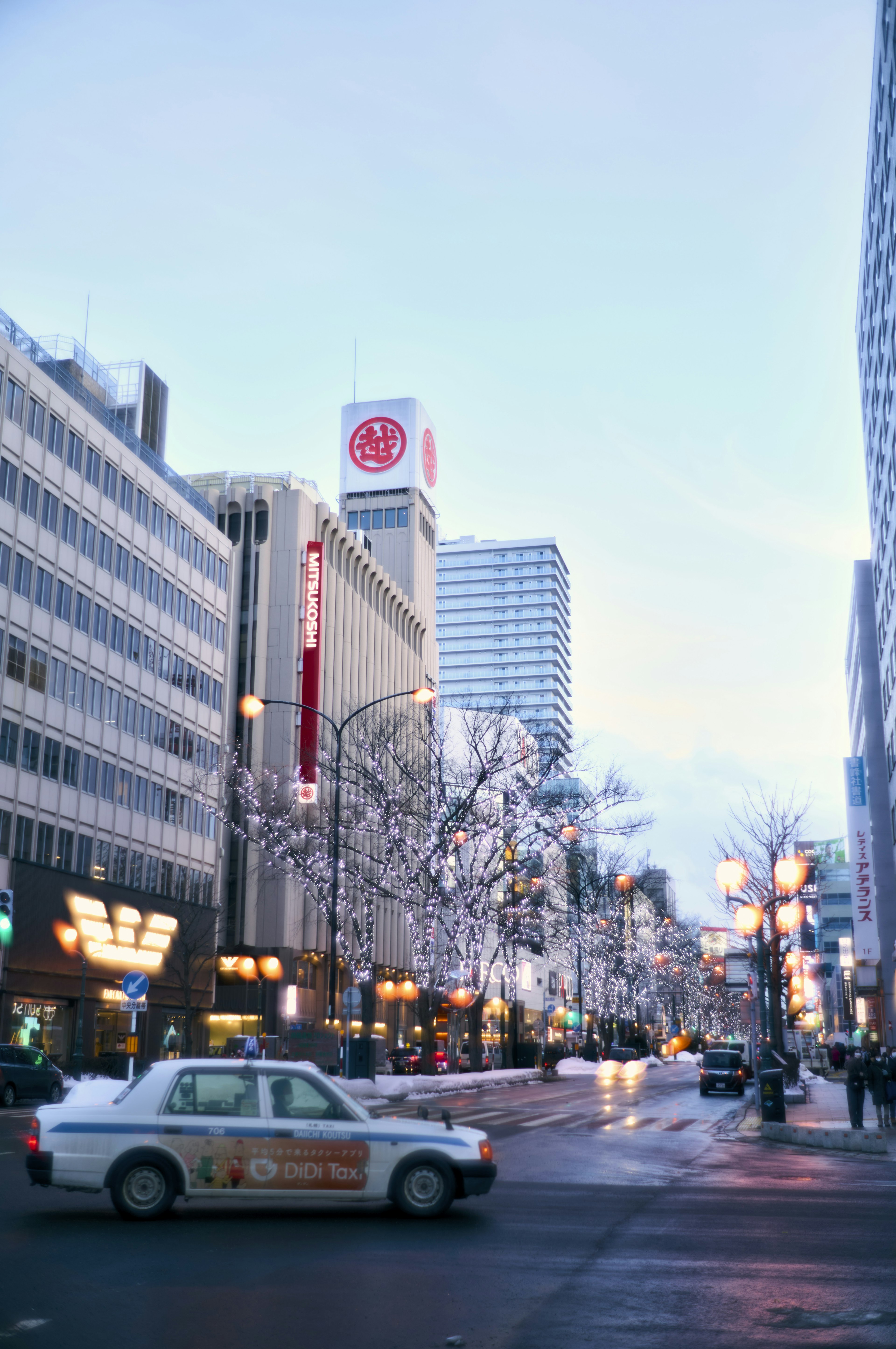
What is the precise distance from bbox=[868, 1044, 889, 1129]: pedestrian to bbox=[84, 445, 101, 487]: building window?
3748 centimetres

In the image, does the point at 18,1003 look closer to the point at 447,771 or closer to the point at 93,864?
the point at 93,864

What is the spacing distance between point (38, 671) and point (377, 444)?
213 ft

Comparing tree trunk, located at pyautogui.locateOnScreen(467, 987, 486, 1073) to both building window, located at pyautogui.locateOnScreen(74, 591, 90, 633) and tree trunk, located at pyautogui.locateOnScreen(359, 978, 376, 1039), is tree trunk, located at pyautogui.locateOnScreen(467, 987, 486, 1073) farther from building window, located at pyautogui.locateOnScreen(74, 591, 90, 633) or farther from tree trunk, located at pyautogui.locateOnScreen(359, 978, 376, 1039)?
building window, located at pyautogui.locateOnScreen(74, 591, 90, 633)

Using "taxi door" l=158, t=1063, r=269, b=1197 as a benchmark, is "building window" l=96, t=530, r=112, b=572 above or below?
above

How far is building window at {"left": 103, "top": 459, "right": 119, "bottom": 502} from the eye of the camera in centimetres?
5428

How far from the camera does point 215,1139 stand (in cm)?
1161

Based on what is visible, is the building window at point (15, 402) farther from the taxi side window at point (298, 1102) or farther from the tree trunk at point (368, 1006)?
the taxi side window at point (298, 1102)

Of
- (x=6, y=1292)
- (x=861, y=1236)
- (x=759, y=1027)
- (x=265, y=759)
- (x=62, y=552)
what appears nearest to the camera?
(x=6, y=1292)

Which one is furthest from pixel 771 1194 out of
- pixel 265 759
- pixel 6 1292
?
pixel 265 759

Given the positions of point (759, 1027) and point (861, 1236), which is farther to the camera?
point (759, 1027)

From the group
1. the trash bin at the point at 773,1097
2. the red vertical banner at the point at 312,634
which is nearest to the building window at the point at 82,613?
the red vertical banner at the point at 312,634

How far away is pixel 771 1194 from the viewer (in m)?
15.2

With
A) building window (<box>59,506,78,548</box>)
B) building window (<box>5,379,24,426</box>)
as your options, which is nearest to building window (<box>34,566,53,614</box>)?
building window (<box>59,506,78,548</box>)

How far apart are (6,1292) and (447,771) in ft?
141
